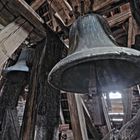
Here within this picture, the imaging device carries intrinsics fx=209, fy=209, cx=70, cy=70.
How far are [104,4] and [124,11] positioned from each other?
1244mm

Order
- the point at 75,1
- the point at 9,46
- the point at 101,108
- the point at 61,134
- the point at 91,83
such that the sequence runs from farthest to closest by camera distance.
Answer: the point at 61,134
the point at 101,108
the point at 75,1
the point at 9,46
the point at 91,83

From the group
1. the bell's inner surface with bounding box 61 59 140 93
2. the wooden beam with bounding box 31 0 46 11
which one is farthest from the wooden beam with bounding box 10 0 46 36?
the bell's inner surface with bounding box 61 59 140 93

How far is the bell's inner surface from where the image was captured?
1.52 m

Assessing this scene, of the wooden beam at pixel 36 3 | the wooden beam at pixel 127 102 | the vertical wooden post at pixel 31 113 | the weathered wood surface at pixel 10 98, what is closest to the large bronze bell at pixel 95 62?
the vertical wooden post at pixel 31 113

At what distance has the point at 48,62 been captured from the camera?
178 centimetres

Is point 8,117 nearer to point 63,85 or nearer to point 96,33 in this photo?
point 63,85

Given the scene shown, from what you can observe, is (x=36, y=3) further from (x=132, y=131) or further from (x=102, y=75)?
(x=132, y=131)

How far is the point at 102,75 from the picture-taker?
5.18ft

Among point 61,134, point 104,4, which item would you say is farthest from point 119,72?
point 61,134

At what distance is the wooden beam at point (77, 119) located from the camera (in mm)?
1798

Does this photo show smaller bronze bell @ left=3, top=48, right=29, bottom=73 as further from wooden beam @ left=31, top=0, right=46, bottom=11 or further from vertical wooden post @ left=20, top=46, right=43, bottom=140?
wooden beam @ left=31, top=0, right=46, bottom=11

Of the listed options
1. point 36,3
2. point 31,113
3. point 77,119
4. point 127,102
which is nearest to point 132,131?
point 77,119

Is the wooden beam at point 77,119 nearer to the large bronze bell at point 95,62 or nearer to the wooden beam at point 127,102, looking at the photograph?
the large bronze bell at point 95,62

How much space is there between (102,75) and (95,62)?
0.11 meters
